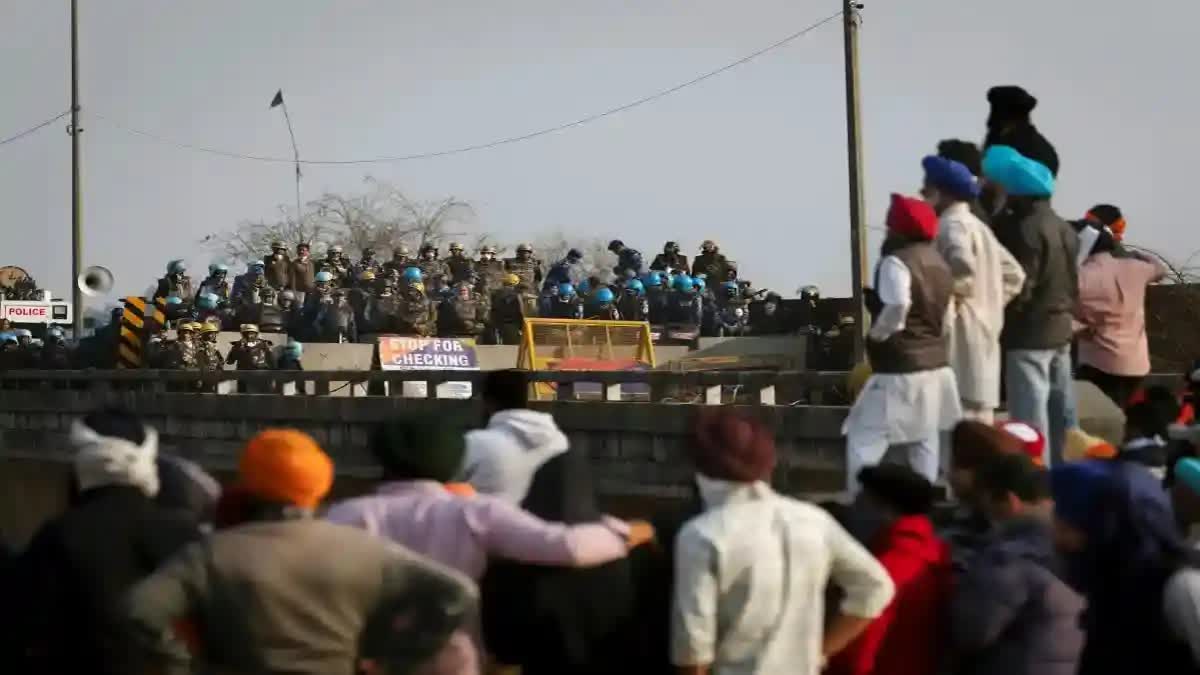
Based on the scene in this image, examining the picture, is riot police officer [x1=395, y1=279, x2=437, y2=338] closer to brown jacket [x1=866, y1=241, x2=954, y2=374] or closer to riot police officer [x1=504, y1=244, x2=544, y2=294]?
riot police officer [x1=504, y1=244, x2=544, y2=294]

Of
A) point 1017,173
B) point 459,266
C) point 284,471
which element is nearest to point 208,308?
point 459,266

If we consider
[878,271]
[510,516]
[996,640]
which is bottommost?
[996,640]

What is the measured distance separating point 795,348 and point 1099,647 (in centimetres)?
2349

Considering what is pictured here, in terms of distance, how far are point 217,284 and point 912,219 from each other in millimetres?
25136

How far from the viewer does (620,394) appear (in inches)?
832

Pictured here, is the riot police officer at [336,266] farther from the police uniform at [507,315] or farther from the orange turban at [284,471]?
the orange turban at [284,471]

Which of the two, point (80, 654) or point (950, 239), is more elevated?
point (950, 239)

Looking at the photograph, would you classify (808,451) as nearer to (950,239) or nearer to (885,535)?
(950,239)

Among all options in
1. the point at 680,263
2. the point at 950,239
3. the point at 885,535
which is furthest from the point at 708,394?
the point at 680,263

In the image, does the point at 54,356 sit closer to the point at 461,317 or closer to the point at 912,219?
the point at 461,317

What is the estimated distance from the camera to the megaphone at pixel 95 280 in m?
40.1

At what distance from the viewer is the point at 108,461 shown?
576 centimetres

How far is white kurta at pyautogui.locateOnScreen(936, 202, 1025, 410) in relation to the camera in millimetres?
9727

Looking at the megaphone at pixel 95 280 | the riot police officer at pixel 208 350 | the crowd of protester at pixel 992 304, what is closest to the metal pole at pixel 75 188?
the megaphone at pixel 95 280
